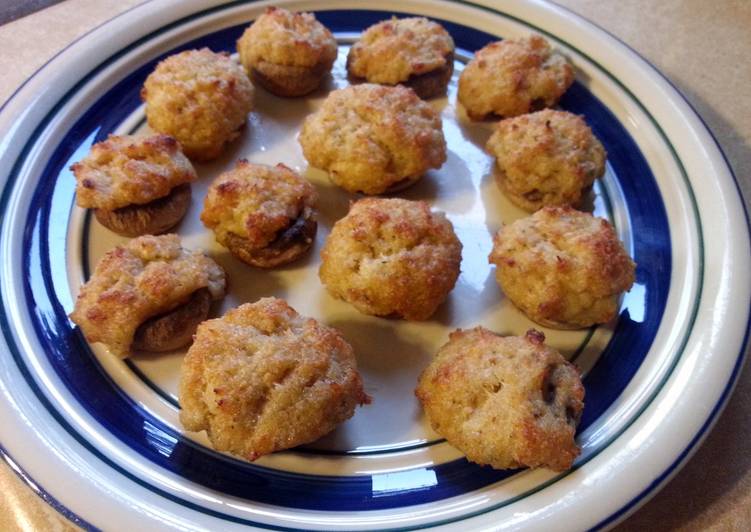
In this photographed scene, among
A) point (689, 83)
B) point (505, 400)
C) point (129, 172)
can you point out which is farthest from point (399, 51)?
point (505, 400)

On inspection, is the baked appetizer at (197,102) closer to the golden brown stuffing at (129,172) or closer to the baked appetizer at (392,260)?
the golden brown stuffing at (129,172)

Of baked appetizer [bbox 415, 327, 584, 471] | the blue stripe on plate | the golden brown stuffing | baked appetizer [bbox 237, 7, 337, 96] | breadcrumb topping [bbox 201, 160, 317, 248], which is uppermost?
baked appetizer [bbox 237, 7, 337, 96]

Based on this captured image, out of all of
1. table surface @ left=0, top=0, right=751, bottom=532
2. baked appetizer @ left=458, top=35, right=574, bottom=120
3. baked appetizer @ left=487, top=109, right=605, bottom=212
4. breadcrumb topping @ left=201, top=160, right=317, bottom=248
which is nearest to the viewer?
table surface @ left=0, top=0, right=751, bottom=532

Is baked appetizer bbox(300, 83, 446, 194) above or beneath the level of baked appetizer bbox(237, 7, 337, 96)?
beneath

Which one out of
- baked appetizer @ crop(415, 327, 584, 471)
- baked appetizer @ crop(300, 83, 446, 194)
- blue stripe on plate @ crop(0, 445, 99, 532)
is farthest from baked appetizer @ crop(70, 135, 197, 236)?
baked appetizer @ crop(415, 327, 584, 471)

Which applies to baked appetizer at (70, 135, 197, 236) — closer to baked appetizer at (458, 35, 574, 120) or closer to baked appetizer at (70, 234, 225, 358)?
baked appetizer at (70, 234, 225, 358)

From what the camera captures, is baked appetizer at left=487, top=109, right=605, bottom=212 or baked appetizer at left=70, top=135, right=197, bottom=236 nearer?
baked appetizer at left=70, top=135, right=197, bottom=236

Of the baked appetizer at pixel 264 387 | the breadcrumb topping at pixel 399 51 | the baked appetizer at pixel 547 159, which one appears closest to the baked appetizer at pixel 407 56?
the breadcrumb topping at pixel 399 51
